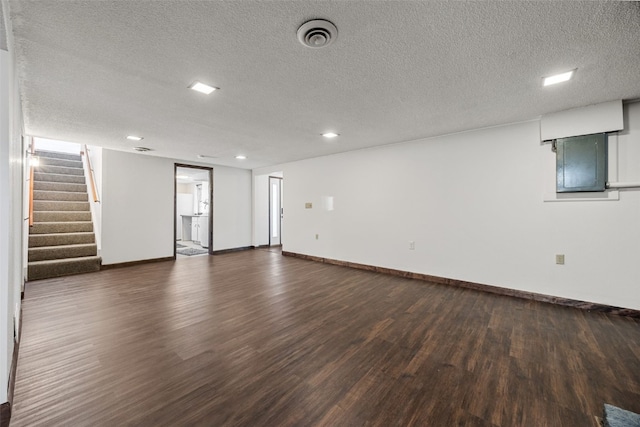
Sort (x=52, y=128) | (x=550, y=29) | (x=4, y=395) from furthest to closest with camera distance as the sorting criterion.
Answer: (x=52, y=128) → (x=550, y=29) → (x=4, y=395)

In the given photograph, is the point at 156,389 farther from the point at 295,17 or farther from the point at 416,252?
the point at 416,252

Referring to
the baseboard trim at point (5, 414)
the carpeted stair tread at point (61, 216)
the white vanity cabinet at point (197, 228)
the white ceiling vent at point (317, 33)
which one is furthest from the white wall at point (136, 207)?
the white ceiling vent at point (317, 33)

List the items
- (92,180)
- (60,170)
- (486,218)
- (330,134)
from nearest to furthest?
(486,218), (330,134), (92,180), (60,170)

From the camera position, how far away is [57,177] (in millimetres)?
5883

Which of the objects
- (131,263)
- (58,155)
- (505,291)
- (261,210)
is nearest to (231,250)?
(261,210)

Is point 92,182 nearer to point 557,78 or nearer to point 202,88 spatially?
point 202,88

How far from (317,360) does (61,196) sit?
6.87m

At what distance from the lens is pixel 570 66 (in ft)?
6.81

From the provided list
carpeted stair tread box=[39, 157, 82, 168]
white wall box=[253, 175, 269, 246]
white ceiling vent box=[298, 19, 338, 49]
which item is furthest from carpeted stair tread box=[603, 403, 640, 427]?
carpeted stair tread box=[39, 157, 82, 168]

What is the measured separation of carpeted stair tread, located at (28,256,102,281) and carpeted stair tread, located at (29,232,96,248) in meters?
0.48

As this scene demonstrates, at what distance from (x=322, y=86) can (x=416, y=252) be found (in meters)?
3.17

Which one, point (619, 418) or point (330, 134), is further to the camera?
point (330, 134)

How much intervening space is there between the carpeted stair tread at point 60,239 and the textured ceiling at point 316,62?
231cm

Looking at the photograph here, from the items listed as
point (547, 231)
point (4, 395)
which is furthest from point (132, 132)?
point (547, 231)
